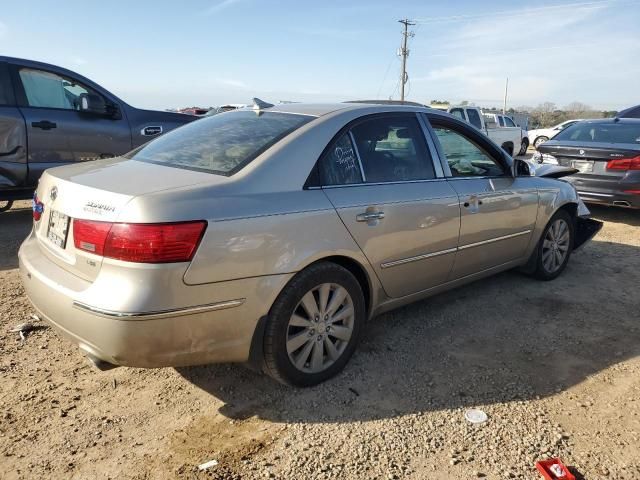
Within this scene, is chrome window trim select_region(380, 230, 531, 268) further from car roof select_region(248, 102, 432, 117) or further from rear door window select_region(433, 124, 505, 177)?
car roof select_region(248, 102, 432, 117)

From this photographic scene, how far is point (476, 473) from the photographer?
2.32 m

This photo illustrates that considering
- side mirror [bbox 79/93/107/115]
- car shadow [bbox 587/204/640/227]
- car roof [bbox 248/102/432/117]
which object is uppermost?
side mirror [bbox 79/93/107/115]

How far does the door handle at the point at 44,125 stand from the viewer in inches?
231

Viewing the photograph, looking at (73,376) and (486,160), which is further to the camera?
(486,160)

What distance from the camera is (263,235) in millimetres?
2498

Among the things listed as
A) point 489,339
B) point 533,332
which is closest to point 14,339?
point 489,339

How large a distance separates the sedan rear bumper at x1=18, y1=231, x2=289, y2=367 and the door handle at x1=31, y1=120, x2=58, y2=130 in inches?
154

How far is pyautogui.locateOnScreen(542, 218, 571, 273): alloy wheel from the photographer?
475cm

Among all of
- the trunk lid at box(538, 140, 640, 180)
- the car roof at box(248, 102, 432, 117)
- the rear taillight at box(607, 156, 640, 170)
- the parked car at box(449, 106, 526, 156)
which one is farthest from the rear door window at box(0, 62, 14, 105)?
the parked car at box(449, 106, 526, 156)

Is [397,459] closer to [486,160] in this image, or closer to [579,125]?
[486,160]

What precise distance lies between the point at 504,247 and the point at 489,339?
876 millimetres

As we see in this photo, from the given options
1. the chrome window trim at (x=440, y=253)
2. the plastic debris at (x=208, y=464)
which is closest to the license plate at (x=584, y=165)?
the chrome window trim at (x=440, y=253)

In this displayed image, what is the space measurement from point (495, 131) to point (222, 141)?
17497 mm

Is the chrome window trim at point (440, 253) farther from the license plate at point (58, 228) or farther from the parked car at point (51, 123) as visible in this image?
the parked car at point (51, 123)
